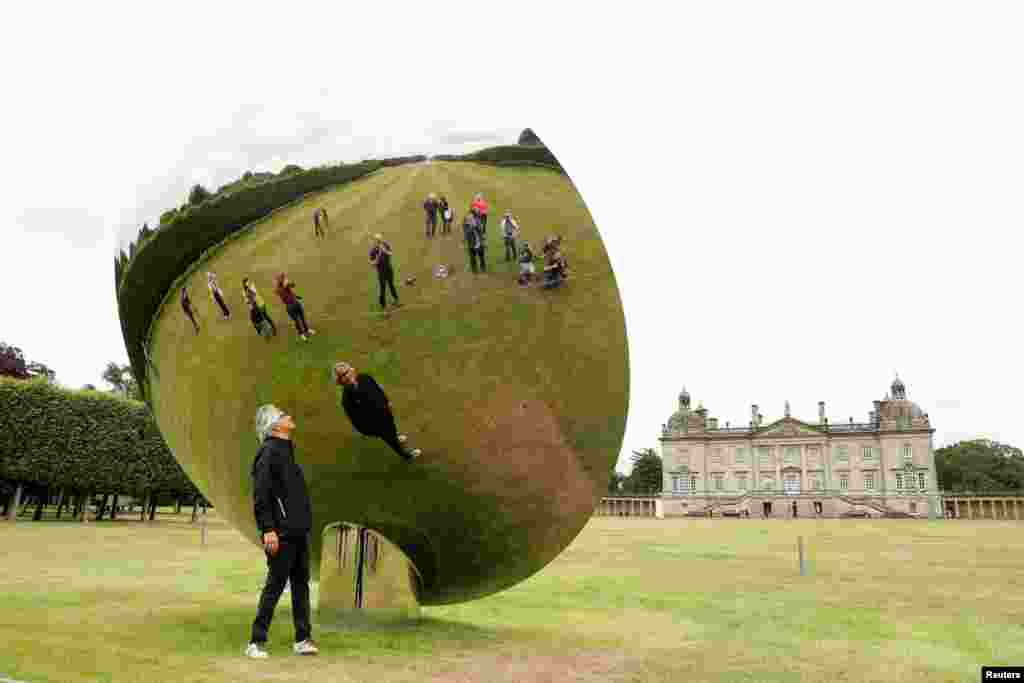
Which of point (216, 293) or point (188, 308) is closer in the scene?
point (216, 293)

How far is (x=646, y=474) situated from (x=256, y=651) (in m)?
144

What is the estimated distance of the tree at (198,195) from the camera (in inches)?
249

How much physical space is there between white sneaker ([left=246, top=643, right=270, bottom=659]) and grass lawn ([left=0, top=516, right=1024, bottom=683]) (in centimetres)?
8

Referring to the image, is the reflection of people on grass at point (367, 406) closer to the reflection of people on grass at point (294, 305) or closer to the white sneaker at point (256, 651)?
the reflection of people on grass at point (294, 305)

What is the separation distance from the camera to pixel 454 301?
5.78 m

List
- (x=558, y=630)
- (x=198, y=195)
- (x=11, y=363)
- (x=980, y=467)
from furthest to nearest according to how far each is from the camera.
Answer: (x=980, y=467) → (x=11, y=363) → (x=558, y=630) → (x=198, y=195)

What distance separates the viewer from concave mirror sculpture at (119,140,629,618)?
18.8 ft

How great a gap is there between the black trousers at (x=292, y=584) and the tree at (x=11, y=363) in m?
57.4

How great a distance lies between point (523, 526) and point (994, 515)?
11158 centimetres

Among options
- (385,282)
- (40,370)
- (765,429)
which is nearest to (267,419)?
(385,282)

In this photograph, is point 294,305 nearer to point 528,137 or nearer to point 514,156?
point 514,156

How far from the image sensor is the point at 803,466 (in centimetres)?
11375

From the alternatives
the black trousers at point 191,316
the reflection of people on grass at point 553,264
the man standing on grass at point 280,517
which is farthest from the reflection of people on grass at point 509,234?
the black trousers at point 191,316

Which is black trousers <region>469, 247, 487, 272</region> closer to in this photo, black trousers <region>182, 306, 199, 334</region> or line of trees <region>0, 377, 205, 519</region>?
black trousers <region>182, 306, 199, 334</region>
